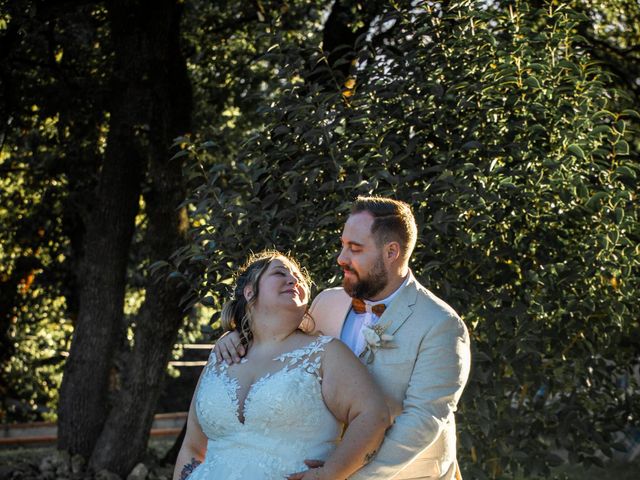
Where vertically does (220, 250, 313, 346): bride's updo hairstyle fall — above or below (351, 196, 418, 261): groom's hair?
below

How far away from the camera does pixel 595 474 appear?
40.0 feet

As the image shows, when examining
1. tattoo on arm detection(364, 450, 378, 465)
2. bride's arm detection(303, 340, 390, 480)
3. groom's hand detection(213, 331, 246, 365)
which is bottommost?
tattoo on arm detection(364, 450, 378, 465)

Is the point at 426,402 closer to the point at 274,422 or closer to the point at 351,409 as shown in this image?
the point at 351,409

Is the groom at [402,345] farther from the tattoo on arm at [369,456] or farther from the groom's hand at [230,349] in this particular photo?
the groom's hand at [230,349]

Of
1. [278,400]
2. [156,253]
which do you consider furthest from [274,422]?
[156,253]

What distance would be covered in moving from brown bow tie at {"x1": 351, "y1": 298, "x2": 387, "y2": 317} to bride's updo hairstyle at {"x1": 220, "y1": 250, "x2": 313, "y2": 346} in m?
0.19

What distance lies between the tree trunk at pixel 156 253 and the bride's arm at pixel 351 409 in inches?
227

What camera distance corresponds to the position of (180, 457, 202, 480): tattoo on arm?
3864 mm

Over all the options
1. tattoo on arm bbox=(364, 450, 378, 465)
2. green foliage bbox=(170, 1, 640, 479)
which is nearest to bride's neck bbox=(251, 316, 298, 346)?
tattoo on arm bbox=(364, 450, 378, 465)

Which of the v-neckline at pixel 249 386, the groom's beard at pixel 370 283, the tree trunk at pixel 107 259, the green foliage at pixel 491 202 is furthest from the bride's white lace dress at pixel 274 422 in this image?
the tree trunk at pixel 107 259

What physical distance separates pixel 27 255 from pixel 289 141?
8.88 metres

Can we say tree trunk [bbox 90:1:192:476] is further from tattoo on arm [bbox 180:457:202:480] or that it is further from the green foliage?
tattoo on arm [bbox 180:457:202:480]

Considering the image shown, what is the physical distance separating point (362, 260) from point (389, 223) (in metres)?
0.17

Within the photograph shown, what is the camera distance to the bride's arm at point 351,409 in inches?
131
